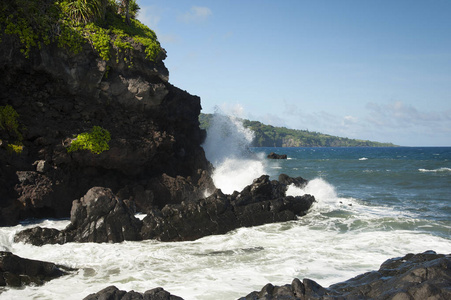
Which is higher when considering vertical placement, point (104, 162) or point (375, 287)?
point (104, 162)

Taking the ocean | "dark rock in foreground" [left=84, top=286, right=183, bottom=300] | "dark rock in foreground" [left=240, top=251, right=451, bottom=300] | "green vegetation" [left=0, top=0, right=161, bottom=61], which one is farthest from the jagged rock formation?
"dark rock in foreground" [left=240, top=251, right=451, bottom=300]

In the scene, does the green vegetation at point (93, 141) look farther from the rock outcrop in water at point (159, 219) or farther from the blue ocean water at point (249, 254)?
the rock outcrop in water at point (159, 219)

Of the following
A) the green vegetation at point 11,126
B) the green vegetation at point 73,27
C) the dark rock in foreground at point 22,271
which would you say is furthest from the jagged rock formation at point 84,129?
the dark rock in foreground at point 22,271

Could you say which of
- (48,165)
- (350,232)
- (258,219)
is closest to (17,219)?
(48,165)

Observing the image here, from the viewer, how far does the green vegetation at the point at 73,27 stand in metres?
13.5

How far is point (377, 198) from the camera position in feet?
70.8

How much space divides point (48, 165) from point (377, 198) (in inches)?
681

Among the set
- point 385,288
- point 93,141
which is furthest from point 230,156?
point 385,288

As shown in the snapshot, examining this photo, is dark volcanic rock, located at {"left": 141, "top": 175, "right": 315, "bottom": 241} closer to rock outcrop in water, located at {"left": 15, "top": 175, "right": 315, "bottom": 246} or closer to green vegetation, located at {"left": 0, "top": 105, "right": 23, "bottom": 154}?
rock outcrop in water, located at {"left": 15, "top": 175, "right": 315, "bottom": 246}

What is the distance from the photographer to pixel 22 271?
7.78 m

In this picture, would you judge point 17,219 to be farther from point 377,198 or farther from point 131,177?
point 377,198

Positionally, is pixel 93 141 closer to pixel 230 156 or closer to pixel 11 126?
pixel 11 126

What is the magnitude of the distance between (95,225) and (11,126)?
17.5ft

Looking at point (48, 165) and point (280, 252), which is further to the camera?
point (48, 165)
